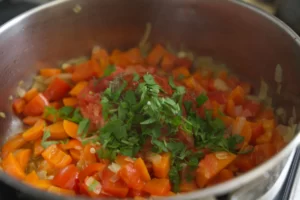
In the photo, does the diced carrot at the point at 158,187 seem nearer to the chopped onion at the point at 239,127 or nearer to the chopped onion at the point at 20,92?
the chopped onion at the point at 239,127

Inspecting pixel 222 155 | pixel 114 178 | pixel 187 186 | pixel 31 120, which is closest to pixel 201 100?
pixel 222 155

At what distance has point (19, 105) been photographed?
5.47 ft

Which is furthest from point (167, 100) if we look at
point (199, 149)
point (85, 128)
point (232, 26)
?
point (232, 26)

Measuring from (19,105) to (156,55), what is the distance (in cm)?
68

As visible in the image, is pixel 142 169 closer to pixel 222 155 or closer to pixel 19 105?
pixel 222 155

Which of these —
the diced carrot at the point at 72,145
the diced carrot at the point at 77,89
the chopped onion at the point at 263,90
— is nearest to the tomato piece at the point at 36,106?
the diced carrot at the point at 77,89

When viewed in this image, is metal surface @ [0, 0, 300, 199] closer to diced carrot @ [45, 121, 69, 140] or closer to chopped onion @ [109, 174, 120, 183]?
diced carrot @ [45, 121, 69, 140]

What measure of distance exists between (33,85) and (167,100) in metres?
0.69

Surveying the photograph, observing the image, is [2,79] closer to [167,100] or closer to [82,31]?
[82,31]

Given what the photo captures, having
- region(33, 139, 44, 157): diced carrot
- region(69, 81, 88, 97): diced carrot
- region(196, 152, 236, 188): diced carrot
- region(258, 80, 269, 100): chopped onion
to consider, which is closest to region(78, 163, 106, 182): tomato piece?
region(33, 139, 44, 157): diced carrot

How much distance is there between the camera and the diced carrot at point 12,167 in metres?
1.35

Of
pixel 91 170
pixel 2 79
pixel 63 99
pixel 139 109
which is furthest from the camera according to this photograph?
pixel 63 99

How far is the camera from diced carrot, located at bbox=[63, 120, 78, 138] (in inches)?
59.5

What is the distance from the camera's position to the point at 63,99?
5.65 ft
